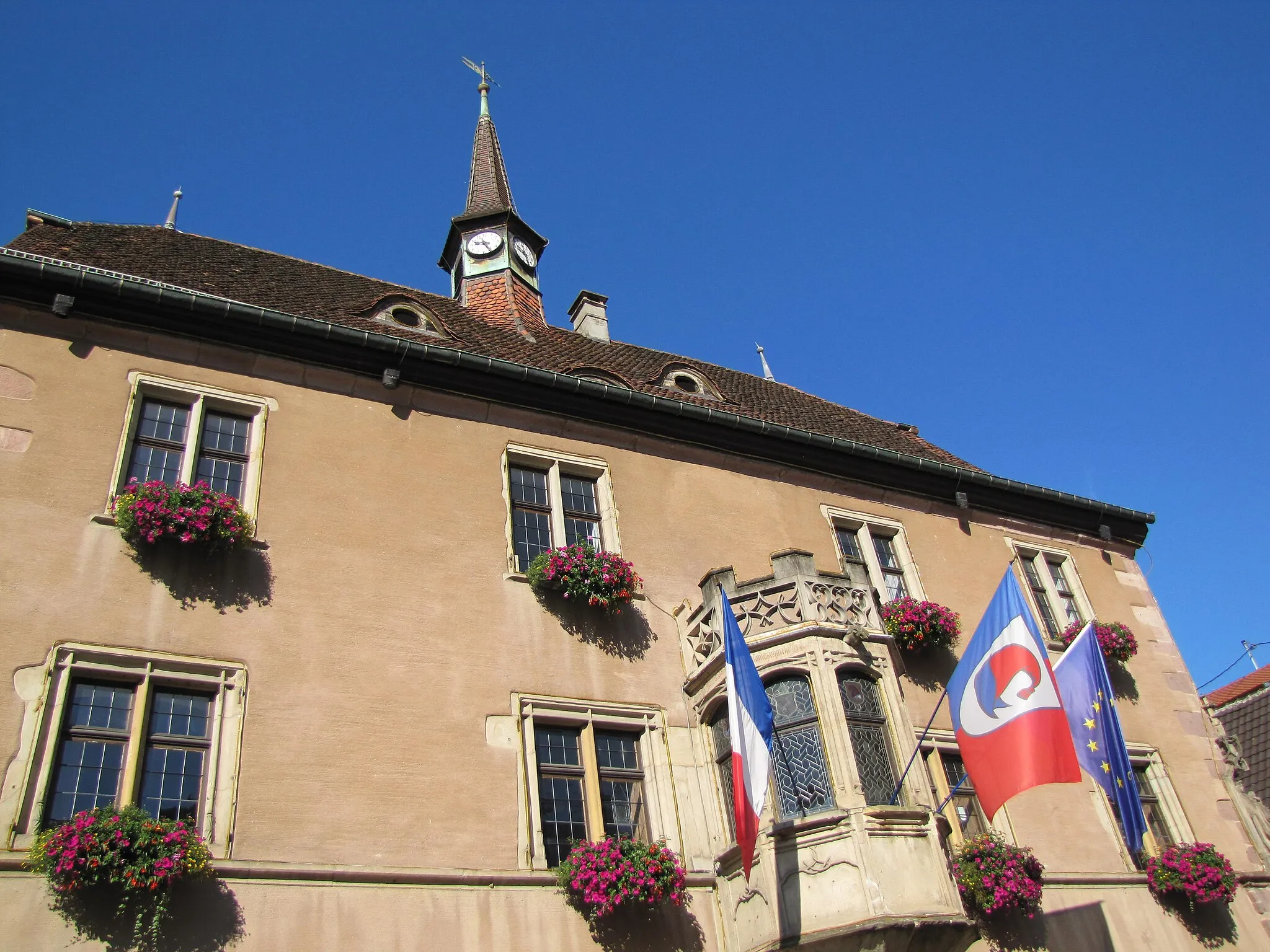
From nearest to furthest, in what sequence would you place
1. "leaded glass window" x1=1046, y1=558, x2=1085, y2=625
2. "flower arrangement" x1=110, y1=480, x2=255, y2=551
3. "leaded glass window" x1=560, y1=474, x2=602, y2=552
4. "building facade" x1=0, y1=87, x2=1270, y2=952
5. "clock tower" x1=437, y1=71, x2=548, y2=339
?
"building facade" x1=0, y1=87, x2=1270, y2=952 < "flower arrangement" x1=110, y1=480, x2=255, y2=551 < "leaded glass window" x1=560, y1=474, x2=602, y2=552 < "leaded glass window" x1=1046, y1=558, x2=1085, y2=625 < "clock tower" x1=437, y1=71, x2=548, y2=339

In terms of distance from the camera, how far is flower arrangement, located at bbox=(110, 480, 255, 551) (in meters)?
9.66

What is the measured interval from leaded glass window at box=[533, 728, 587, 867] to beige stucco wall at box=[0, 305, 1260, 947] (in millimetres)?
396

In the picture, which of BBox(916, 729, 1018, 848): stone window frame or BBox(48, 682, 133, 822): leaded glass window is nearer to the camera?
BBox(48, 682, 133, 822): leaded glass window

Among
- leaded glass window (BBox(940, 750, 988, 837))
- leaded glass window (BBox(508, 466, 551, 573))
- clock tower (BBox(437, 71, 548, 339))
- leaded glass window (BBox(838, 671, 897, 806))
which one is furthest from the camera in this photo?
clock tower (BBox(437, 71, 548, 339))

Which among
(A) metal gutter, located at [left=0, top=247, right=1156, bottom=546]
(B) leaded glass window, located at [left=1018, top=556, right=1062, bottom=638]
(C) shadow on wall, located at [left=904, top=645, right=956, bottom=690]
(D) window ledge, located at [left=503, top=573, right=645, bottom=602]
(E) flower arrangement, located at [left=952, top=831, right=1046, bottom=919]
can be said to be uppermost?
(A) metal gutter, located at [left=0, top=247, right=1156, bottom=546]

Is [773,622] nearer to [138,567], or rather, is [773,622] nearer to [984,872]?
[984,872]

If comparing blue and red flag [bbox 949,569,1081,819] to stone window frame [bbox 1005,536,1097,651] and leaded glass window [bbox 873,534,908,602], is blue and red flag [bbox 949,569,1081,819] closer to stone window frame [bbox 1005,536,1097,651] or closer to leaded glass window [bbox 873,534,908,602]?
leaded glass window [bbox 873,534,908,602]

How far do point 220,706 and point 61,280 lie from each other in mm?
4806

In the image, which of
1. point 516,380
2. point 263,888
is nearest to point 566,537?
point 516,380

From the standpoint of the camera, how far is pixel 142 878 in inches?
304

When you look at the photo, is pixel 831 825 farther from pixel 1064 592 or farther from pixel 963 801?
pixel 1064 592

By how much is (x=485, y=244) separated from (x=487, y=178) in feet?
11.3

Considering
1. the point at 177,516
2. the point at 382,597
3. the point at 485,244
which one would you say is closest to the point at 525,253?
the point at 485,244

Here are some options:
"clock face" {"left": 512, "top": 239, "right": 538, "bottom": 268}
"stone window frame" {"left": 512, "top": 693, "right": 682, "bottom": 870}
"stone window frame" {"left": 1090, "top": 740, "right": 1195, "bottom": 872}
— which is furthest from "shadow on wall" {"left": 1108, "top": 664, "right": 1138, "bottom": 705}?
"clock face" {"left": 512, "top": 239, "right": 538, "bottom": 268}
